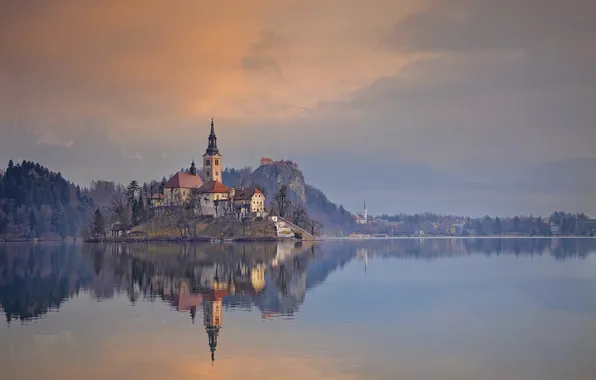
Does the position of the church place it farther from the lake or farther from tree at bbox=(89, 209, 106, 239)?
the lake

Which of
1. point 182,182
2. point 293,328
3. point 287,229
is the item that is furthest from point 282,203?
point 293,328

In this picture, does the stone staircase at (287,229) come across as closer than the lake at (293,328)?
No

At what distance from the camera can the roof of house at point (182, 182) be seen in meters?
192

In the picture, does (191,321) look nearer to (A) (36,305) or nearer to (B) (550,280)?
(A) (36,305)

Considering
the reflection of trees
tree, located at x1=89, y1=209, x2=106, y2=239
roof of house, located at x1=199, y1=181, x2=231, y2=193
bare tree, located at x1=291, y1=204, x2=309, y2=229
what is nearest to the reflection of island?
the reflection of trees

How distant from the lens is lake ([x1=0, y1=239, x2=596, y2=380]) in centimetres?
2655

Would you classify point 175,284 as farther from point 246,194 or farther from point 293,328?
point 246,194

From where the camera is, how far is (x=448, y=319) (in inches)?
1494

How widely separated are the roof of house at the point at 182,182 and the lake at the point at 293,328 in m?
131

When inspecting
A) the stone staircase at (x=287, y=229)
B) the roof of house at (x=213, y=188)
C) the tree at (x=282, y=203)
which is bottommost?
the stone staircase at (x=287, y=229)

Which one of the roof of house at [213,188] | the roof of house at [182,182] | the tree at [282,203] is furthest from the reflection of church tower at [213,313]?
the roof of house at [182,182]

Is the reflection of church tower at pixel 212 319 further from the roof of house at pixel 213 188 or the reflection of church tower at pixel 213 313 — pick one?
the roof of house at pixel 213 188

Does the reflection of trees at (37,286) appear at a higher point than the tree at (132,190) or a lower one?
lower

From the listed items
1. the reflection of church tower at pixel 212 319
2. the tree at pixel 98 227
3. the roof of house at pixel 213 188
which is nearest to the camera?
the reflection of church tower at pixel 212 319
